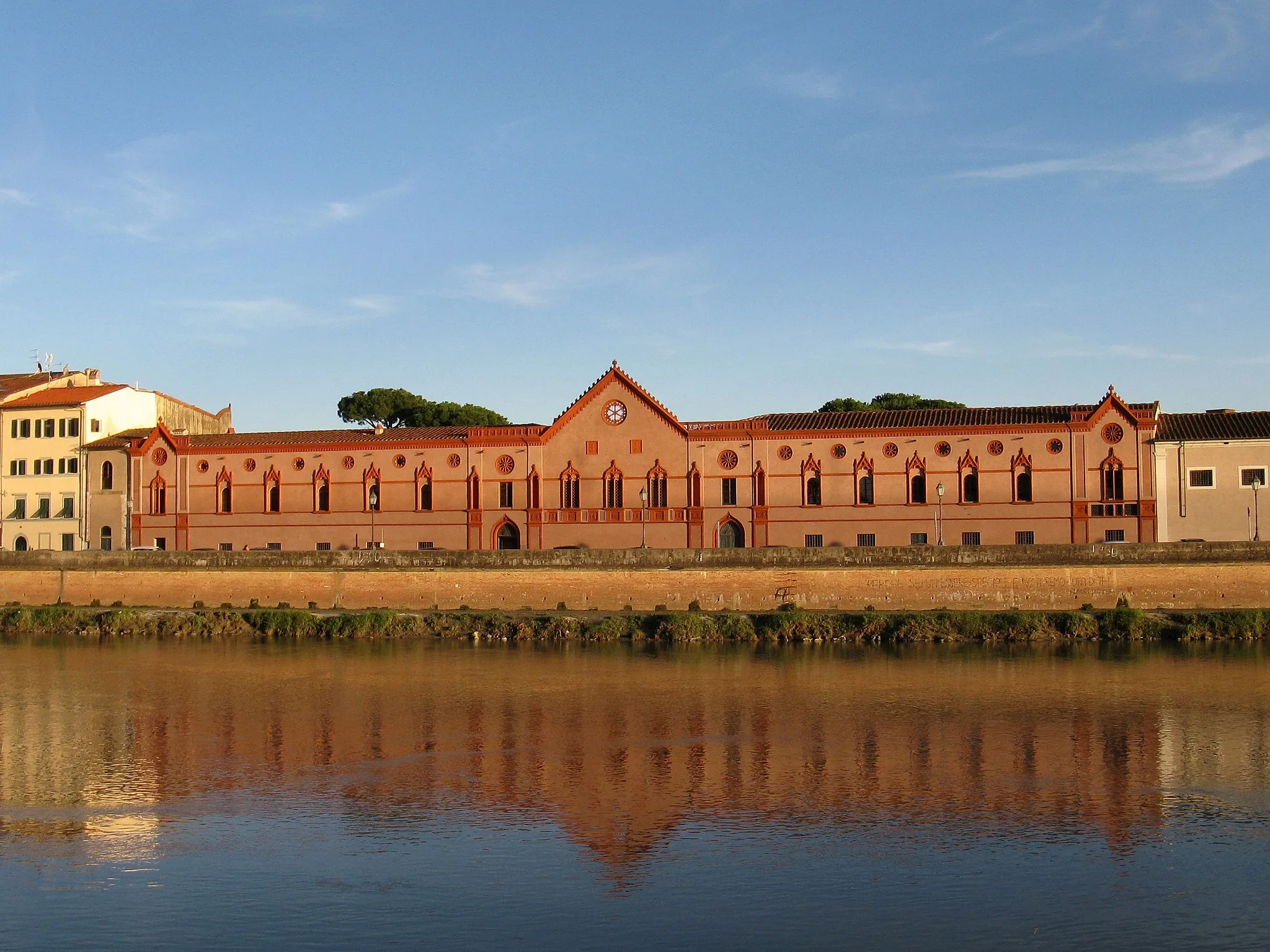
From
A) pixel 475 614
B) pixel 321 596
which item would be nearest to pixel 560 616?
pixel 475 614

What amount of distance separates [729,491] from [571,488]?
682cm

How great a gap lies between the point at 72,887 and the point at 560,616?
30.3 metres

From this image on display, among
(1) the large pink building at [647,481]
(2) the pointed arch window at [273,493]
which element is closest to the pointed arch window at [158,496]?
(1) the large pink building at [647,481]

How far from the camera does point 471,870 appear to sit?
18.5 metres

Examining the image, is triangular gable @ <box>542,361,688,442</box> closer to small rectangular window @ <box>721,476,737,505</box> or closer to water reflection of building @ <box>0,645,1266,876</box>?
small rectangular window @ <box>721,476,737,505</box>

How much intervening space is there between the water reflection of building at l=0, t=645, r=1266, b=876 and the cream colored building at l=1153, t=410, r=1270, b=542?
16.4 meters

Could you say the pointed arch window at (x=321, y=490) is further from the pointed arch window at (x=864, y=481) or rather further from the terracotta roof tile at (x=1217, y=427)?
the terracotta roof tile at (x=1217, y=427)

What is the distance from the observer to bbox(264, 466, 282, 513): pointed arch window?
194 feet

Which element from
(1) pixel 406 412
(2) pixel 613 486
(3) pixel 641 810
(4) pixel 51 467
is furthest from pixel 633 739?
(1) pixel 406 412

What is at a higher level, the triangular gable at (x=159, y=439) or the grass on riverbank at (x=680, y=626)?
the triangular gable at (x=159, y=439)

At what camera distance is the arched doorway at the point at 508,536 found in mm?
57031

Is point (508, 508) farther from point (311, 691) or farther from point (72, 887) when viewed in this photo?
point (72, 887)

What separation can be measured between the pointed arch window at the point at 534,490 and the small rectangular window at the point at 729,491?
312 inches

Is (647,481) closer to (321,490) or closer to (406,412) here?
(321,490)
